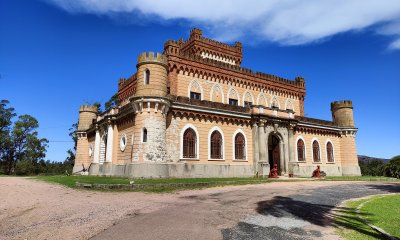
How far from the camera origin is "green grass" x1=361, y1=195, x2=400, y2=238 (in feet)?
25.9

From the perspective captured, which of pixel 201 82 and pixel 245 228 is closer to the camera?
pixel 245 228

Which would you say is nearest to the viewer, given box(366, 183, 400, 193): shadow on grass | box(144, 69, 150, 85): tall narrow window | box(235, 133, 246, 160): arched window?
box(366, 183, 400, 193): shadow on grass

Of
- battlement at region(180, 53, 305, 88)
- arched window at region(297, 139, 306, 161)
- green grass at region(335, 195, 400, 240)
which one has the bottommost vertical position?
green grass at region(335, 195, 400, 240)

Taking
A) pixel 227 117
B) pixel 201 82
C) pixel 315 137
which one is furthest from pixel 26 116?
pixel 315 137

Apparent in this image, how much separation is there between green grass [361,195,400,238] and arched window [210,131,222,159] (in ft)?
50.8

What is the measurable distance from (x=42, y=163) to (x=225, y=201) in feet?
180

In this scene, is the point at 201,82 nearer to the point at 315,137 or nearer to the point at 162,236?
the point at 315,137

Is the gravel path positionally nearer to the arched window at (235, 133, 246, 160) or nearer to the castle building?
the castle building

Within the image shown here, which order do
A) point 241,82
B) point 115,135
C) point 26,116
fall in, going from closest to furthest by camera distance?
point 115,135 → point 241,82 → point 26,116

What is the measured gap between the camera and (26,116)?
180ft

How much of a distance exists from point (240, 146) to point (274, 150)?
16.7 ft

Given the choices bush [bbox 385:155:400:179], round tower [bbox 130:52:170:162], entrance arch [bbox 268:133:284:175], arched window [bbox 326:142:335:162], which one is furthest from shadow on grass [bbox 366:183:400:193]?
bush [bbox 385:155:400:179]

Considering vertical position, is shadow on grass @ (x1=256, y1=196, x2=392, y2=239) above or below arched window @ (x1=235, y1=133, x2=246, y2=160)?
below

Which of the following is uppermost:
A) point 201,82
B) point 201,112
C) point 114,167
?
point 201,82
